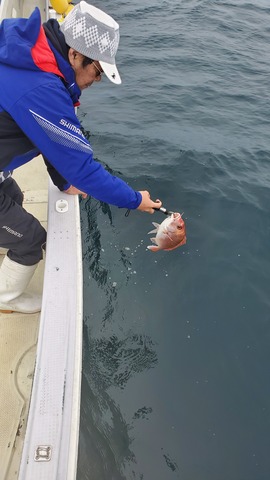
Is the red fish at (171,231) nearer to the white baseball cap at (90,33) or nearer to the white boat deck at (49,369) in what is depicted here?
the white boat deck at (49,369)

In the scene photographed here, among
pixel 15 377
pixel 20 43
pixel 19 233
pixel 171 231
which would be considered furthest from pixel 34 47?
pixel 15 377

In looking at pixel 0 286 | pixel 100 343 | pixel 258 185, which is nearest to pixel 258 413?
pixel 100 343

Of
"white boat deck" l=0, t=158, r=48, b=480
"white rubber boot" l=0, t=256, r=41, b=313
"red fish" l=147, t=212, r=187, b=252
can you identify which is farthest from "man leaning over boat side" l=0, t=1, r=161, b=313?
"red fish" l=147, t=212, r=187, b=252

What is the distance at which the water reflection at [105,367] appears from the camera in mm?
3416

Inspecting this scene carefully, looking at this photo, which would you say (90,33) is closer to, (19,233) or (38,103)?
(38,103)

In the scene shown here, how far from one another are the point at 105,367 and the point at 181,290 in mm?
1377

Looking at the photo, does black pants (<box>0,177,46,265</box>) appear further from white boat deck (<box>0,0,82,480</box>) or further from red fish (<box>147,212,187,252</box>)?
red fish (<box>147,212,187,252</box>)

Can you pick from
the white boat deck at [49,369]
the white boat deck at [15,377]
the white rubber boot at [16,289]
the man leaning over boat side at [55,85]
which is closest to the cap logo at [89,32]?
the man leaning over boat side at [55,85]

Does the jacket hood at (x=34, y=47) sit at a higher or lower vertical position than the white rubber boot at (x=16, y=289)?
higher

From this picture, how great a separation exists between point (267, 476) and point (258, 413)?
0.53 meters

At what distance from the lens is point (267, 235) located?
221 inches

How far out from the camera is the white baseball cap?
2521mm

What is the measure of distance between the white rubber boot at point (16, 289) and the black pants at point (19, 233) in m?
0.07

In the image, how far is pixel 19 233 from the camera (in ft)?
10.6
